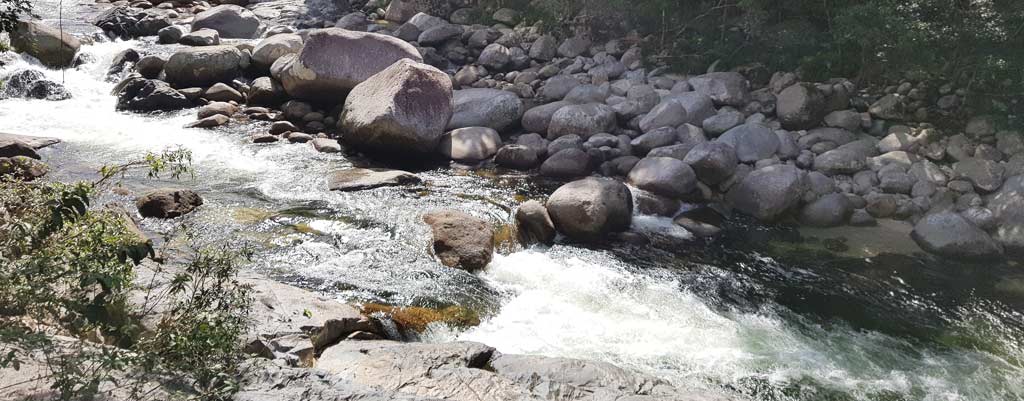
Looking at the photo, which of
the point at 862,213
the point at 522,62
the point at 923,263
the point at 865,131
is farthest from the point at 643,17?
the point at 923,263

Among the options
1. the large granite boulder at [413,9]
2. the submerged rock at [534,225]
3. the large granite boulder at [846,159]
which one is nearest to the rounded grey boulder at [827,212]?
the large granite boulder at [846,159]

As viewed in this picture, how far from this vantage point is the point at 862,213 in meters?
9.59

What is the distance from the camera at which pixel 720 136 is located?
443 inches

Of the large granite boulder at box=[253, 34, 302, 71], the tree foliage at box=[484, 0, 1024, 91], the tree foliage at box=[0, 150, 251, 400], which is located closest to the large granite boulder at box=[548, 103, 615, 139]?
the tree foliage at box=[484, 0, 1024, 91]

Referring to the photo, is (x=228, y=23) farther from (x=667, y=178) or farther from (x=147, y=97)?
(x=667, y=178)

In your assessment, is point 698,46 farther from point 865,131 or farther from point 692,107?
point 865,131

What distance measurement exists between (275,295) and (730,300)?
4400 mm

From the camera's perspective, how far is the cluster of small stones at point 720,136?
9711 mm

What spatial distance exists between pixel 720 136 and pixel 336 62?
20.6 ft

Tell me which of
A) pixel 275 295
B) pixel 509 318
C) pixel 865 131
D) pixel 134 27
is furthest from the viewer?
pixel 134 27

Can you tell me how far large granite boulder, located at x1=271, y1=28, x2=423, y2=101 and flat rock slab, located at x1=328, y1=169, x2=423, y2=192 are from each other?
272 cm

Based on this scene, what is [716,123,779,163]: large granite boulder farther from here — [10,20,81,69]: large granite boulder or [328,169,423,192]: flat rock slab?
[10,20,81,69]: large granite boulder

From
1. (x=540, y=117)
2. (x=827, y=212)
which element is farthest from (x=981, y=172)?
(x=540, y=117)

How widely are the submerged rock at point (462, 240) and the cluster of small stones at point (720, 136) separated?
2.47 metres
